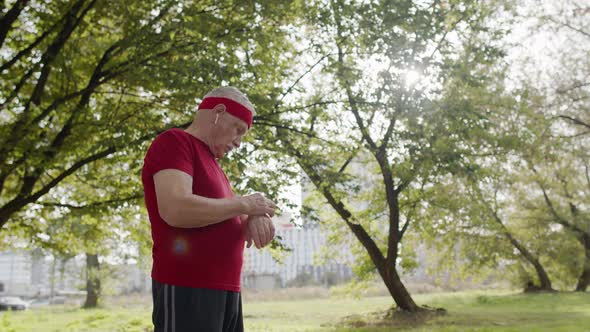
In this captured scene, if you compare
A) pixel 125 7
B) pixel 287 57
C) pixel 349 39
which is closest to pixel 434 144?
pixel 349 39

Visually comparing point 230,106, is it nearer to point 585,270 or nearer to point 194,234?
point 194,234

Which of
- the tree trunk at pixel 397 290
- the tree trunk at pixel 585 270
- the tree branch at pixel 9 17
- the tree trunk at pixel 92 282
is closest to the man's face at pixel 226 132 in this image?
the tree branch at pixel 9 17

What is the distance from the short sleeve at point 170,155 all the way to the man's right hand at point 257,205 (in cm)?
25

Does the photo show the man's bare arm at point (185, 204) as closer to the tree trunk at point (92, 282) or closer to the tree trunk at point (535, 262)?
the tree trunk at point (535, 262)

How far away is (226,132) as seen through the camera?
7.69ft

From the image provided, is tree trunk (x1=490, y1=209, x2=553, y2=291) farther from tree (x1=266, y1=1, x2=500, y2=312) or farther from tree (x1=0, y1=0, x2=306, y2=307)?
tree (x1=0, y1=0, x2=306, y2=307)

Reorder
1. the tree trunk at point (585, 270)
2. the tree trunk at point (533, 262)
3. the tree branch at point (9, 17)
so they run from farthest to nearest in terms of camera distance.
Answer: the tree trunk at point (585, 270) < the tree trunk at point (533, 262) < the tree branch at point (9, 17)

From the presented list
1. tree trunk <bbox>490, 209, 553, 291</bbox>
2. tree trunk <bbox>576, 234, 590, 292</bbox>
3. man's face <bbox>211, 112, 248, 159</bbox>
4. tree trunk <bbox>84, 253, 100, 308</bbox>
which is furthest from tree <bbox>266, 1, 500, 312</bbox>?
tree trunk <bbox>84, 253, 100, 308</bbox>

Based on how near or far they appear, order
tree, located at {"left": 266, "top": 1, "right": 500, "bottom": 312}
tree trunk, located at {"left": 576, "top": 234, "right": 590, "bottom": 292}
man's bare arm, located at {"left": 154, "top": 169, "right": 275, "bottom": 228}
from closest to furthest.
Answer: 1. man's bare arm, located at {"left": 154, "top": 169, "right": 275, "bottom": 228}
2. tree, located at {"left": 266, "top": 1, "right": 500, "bottom": 312}
3. tree trunk, located at {"left": 576, "top": 234, "right": 590, "bottom": 292}

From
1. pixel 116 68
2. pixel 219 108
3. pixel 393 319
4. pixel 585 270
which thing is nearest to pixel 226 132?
pixel 219 108

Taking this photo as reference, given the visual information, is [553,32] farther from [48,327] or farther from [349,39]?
[48,327]

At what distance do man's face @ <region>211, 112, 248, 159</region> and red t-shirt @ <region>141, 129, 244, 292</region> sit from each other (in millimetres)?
128

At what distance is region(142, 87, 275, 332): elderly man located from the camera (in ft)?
6.61

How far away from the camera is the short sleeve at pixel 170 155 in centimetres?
206
